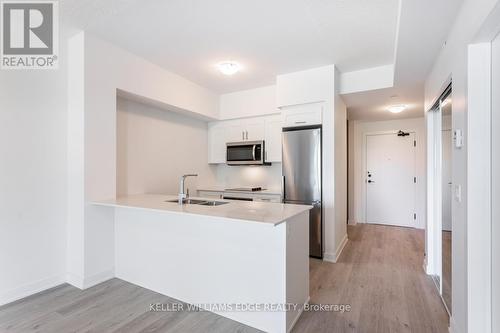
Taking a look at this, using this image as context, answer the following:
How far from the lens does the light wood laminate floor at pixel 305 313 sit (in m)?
1.98

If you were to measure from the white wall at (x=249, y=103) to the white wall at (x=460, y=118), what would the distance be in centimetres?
255

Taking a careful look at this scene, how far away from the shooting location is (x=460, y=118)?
1742 mm

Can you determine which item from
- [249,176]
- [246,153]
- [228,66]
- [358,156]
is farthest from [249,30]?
[358,156]

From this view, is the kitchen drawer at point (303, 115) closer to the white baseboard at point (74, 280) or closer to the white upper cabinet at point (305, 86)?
the white upper cabinet at point (305, 86)

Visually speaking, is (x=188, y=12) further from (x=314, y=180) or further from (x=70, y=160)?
(x=314, y=180)

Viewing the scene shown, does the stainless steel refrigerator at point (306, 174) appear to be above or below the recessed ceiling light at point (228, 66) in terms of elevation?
below

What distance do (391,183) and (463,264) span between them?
4.22 m

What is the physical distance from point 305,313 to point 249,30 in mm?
2719

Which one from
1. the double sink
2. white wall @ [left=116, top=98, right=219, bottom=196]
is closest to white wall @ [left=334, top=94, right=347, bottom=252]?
the double sink

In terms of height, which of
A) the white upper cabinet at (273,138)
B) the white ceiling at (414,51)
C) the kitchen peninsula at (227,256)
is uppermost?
the white ceiling at (414,51)

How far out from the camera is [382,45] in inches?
112

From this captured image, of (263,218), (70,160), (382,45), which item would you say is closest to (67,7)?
(70,160)

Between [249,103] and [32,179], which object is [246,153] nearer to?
[249,103]
